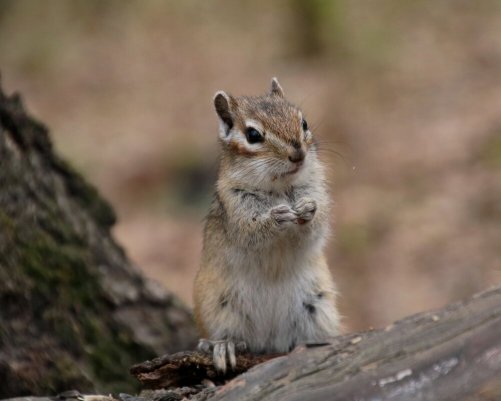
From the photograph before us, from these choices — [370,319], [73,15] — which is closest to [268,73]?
[73,15]

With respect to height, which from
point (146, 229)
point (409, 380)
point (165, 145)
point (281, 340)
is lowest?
point (409, 380)

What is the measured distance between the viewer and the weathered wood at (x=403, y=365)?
2.76 meters

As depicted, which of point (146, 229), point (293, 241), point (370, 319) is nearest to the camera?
point (293, 241)

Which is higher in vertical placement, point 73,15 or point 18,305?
point 73,15

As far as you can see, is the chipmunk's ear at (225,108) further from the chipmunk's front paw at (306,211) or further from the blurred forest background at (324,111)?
the blurred forest background at (324,111)

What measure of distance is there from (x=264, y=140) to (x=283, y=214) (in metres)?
0.36

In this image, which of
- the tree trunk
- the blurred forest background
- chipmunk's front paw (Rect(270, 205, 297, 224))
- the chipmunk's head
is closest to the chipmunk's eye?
the chipmunk's head

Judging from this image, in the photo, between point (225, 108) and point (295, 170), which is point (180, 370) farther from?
point (225, 108)

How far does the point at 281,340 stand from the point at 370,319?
8.00 ft

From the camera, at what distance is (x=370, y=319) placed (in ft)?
21.3

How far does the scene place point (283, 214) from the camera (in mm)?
4051

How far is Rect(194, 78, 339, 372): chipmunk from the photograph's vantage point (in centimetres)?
410

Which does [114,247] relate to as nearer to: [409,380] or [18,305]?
[18,305]

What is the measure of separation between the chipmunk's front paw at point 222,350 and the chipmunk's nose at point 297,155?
0.82 m
